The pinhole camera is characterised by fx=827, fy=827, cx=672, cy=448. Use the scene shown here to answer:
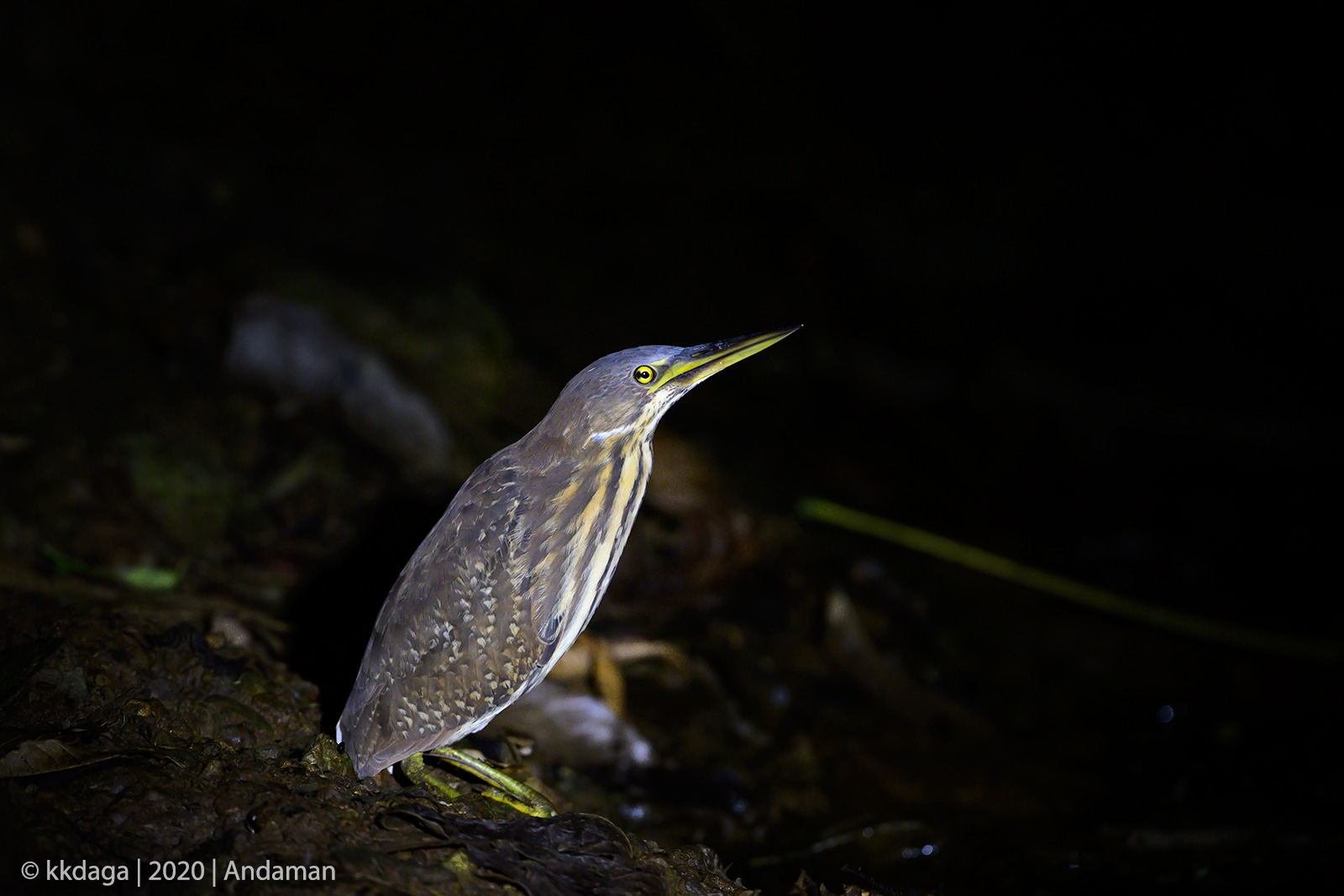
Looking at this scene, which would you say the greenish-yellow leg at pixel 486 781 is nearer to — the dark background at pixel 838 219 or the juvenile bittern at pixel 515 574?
the juvenile bittern at pixel 515 574

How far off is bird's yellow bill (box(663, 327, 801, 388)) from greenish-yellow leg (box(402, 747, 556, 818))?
1.57 metres

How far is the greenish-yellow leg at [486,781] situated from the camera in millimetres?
2988

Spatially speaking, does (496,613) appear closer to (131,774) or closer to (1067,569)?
(131,774)

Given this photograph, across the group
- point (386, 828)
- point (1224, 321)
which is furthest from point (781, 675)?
point (1224, 321)

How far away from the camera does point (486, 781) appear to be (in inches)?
122

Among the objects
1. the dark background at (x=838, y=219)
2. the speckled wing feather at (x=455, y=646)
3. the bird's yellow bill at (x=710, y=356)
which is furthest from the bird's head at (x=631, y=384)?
the dark background at (x=838, y=219)

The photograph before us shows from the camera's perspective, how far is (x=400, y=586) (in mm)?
3008

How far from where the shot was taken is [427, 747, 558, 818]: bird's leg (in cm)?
301

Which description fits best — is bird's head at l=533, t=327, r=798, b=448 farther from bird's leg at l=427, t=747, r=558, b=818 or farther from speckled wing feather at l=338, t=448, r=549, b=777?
bird's leg at l=427, t=747, r=558, b=818

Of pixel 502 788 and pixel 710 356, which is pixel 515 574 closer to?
pixel 502 788

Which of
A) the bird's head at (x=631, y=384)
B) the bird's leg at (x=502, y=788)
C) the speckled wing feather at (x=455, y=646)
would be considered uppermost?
the bird's head at (x=631, y=384)

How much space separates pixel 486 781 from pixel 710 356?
1793 mm

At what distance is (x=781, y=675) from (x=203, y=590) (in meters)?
3.03

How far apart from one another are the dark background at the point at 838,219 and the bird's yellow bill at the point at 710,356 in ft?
10.3
